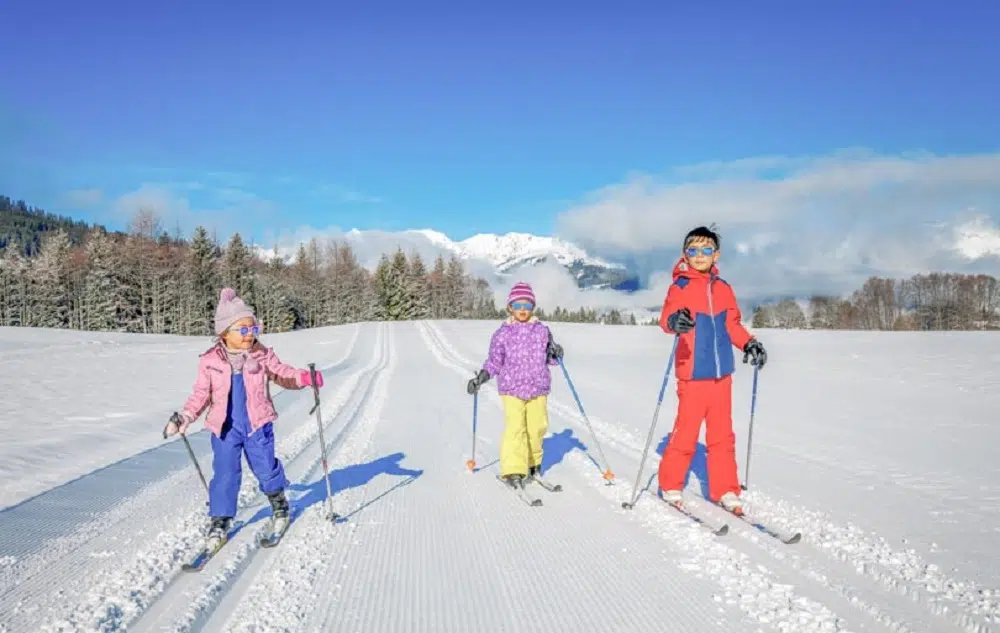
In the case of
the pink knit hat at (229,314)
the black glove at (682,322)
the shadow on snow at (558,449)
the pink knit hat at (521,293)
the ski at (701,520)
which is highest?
the pink knit hat at (521,293)

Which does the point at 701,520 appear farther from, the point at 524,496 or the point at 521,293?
the point at 521,293

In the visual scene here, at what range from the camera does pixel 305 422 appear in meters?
10.1

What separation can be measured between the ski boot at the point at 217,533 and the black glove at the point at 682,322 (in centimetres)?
378

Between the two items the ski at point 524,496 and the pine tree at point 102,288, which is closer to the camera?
the ski at point 524,496

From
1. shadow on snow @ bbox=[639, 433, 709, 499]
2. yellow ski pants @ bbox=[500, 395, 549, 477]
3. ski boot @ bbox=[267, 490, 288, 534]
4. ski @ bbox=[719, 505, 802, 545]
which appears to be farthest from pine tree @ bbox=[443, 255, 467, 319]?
ski @ bbox=[719, 505, 802, 545]

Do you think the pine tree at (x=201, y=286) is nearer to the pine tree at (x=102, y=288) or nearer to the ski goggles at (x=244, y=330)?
the pine tree at (x=102, y=288)

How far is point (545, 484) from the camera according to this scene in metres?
5.98

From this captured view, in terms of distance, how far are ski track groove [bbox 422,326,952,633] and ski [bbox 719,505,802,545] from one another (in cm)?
6

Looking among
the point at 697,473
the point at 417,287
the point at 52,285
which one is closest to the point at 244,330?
the point at 697,473

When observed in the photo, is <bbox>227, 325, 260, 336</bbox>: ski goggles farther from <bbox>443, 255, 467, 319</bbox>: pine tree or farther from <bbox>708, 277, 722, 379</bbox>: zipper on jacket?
<bbox>443, 255, 467, 319</bbox>: pine tree

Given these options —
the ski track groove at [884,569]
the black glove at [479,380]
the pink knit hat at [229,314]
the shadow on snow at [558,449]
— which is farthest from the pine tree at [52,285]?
the ski track groove at [884,569]

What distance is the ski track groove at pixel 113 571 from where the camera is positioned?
3.23m

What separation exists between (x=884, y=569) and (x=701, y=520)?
4.18 ft

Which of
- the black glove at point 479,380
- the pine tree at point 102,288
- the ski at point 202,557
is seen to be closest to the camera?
the ski at point 202,557
